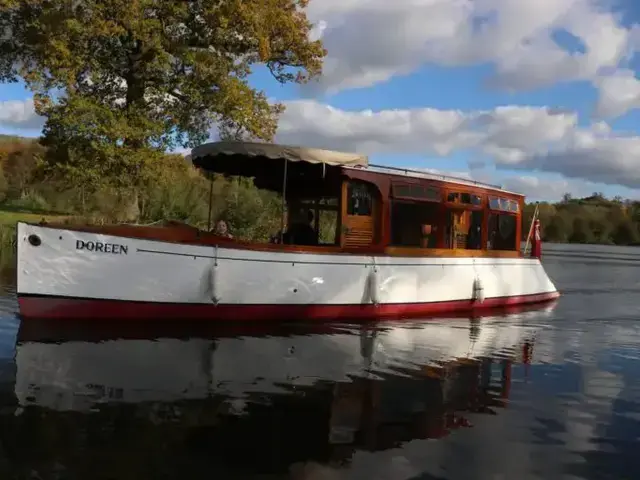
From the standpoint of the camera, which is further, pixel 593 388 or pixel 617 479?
pixel 593 388

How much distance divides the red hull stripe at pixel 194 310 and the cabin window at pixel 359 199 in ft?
6.63

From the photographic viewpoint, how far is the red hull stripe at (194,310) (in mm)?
11203

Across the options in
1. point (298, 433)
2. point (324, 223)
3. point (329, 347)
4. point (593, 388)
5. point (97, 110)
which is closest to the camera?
point (298, 433)

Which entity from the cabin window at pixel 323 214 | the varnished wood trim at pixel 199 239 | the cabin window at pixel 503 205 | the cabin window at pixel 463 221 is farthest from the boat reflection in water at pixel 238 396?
the cabin window at pixel 503 205

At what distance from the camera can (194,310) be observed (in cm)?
1199

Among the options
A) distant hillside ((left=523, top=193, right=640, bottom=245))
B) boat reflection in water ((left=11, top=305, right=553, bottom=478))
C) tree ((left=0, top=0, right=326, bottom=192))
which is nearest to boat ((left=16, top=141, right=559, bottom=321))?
boat reflection in water ((left=11, top=305, right=553, bottom=478))

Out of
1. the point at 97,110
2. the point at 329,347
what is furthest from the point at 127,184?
the point at 329,347

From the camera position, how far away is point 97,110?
69.9 ft

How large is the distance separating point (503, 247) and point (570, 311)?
2.98 meters

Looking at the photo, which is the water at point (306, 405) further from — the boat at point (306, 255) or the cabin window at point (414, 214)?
the cabin window at point (414, 214)

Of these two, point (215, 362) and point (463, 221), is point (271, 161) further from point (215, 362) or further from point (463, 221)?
point (215, 362)

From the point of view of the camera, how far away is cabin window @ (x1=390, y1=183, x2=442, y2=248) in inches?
559

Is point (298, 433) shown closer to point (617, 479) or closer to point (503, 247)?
point (617, 479)

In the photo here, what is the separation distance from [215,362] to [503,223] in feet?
34.2
